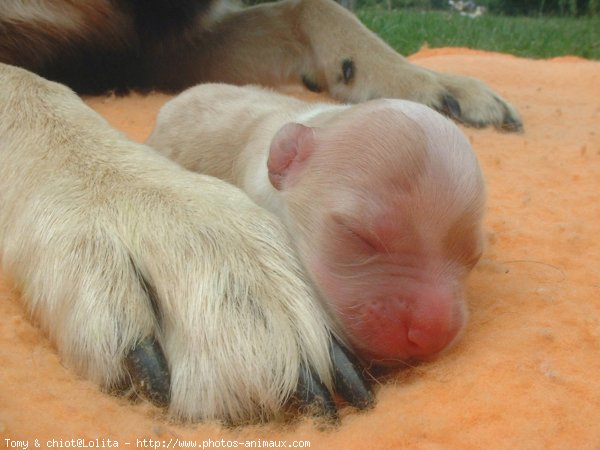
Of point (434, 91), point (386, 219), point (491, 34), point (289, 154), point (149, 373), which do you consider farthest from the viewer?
point (491, 34)

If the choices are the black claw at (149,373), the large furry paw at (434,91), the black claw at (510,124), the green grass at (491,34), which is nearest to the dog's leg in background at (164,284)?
the black claw at (149,373)

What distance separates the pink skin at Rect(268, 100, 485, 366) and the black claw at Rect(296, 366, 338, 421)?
0.10 metres

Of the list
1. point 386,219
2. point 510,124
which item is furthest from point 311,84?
point 386,219

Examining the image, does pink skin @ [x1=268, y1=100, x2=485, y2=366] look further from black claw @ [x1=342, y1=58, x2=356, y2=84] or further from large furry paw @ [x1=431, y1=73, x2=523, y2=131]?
black claw @ [x1=342, y1=58, x2=356, y2=84]

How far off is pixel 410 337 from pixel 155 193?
0.46m

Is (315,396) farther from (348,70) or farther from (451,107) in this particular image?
(348,70)

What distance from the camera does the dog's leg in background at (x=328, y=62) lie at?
239 cm

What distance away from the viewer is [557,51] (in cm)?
671

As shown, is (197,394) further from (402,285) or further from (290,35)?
(290,35)

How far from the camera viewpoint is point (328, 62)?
259cm

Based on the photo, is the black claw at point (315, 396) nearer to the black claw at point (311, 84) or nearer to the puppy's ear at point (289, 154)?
the puppy's ear at point (289, 154)

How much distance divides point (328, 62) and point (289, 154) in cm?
137

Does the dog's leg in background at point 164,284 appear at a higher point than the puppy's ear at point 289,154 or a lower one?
lower

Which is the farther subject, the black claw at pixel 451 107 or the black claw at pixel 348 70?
the black claw at pixel 348 70
